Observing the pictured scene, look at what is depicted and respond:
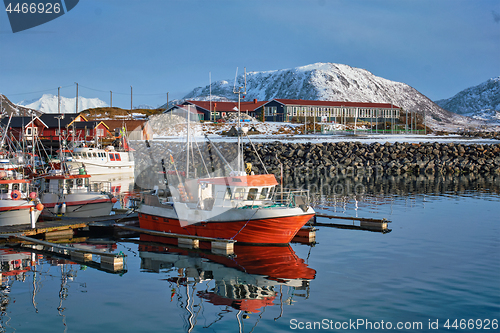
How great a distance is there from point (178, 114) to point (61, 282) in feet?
292

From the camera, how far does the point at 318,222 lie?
28.9 m

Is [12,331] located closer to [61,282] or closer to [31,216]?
[61,282]

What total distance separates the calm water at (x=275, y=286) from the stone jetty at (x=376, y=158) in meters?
34.5

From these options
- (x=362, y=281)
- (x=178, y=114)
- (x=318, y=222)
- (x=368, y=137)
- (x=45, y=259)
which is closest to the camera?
(x=362, y=281)

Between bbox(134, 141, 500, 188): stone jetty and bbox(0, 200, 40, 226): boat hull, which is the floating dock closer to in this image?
bbox(0, 200, 40, 226): boat hull

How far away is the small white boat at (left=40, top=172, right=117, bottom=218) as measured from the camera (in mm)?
29453

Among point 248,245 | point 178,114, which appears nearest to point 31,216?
point 248,245

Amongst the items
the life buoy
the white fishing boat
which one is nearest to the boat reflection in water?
the white fishing boat

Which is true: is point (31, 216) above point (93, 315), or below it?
above

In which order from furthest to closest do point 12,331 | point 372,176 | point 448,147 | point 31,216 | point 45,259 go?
point 448,147 < point 372,176 < point 31,216 < point 45,259 < point 12,331

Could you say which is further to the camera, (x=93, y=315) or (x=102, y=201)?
(x=102, y=201)

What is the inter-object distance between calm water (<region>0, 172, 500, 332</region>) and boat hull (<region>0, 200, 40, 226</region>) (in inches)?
152

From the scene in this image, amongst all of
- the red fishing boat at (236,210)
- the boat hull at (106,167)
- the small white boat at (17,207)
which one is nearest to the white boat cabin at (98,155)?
the boat hull at (106,167)

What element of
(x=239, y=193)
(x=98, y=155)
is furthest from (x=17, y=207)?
(x=98, y=155)
